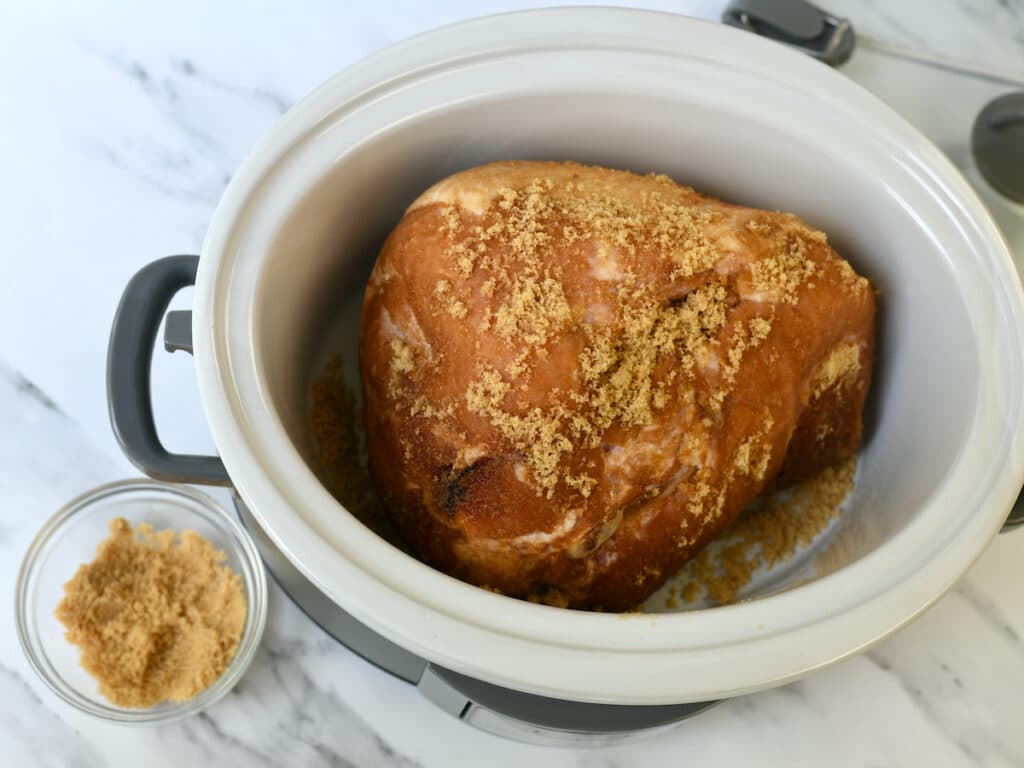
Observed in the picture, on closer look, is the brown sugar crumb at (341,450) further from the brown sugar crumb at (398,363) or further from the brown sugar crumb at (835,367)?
the brown sugar crumb at (835,367)

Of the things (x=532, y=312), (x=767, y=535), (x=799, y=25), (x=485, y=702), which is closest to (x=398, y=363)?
(x=532, y=312)

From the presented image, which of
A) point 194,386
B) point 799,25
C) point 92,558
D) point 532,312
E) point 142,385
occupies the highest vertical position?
point 799,25

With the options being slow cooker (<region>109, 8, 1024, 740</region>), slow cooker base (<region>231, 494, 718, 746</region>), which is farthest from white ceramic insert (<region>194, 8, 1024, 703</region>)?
slow cooker base (<region>231, 494, 718, 746</region>)

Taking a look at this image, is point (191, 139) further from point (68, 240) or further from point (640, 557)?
point (640, 557)

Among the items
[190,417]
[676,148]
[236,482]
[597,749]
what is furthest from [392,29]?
[597,749]

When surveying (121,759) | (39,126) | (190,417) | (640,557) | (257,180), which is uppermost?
(257,180)

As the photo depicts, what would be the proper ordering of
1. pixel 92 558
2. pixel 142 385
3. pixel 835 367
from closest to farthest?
pixel 142 385 < pixel 835 367 < pixel 92 558

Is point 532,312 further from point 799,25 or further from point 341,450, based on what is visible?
point 799,25
